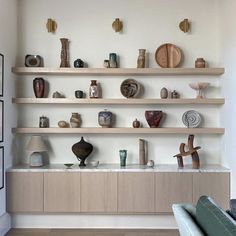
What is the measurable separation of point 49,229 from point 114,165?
44.5 inches

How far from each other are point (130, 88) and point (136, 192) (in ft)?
4.42

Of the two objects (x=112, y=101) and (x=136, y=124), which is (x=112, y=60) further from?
(x=136, y=124)

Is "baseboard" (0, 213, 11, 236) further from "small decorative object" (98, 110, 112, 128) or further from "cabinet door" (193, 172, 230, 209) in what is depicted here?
"cabinet door" (193, 172, 230, 209)

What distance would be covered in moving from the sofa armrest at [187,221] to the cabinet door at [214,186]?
2.09 m

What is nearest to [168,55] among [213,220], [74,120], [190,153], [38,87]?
[190,153]

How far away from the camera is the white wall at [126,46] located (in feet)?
15.2

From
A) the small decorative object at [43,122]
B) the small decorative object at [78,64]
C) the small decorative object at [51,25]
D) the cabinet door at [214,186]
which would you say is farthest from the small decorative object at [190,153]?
the small decorative object at [51,25]

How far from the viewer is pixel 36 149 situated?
435 cm

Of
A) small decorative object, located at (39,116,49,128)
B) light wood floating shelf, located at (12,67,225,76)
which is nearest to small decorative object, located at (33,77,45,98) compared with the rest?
light wood floating shelf, located at (12,67,225,76)

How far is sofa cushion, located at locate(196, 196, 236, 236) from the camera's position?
1511 millimetres

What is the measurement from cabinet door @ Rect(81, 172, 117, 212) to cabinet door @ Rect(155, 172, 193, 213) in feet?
1.79

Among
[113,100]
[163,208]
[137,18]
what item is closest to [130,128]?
[113,100]

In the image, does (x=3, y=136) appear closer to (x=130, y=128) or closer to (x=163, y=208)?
(x=130, y=128)

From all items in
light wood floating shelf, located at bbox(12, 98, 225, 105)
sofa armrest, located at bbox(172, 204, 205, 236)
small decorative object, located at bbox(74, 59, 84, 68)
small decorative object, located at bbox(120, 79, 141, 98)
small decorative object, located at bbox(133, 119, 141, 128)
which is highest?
small decorative object, located at bbox(74, 59, 84, 68)
